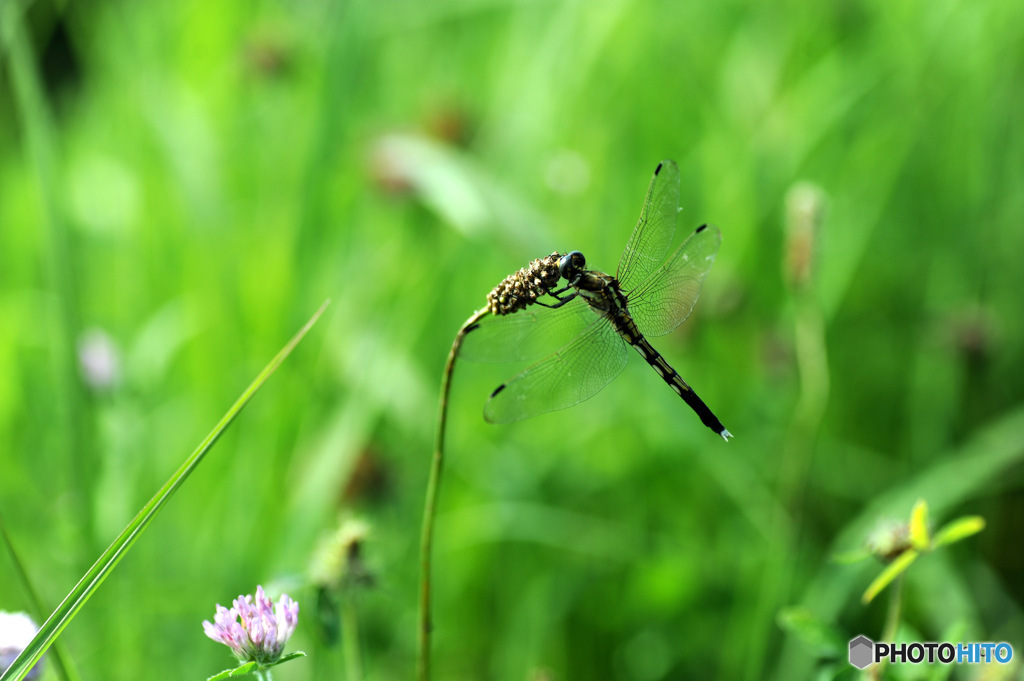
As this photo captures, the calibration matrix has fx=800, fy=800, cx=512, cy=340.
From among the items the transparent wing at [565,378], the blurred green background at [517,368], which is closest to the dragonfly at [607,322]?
the transparent wing at [565,378]

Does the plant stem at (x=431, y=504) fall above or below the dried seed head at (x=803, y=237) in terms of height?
below

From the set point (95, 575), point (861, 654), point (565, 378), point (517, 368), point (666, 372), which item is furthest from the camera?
point (517, 368)

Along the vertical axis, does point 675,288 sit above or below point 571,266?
above

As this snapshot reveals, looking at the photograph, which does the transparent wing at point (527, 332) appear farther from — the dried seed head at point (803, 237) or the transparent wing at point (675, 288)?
the dried seed head at point (803, 237)

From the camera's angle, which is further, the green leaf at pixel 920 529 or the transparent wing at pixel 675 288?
the transparent wing at pixel 675 288

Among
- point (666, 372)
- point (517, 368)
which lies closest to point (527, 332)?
point (666, 372)

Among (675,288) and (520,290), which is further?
(675,288)

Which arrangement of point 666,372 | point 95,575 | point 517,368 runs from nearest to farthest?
point 95,575
point 666,372
point 517,368

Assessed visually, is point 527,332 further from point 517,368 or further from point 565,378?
point 517,368

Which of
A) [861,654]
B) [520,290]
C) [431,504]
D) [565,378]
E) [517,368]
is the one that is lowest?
[861,654]
